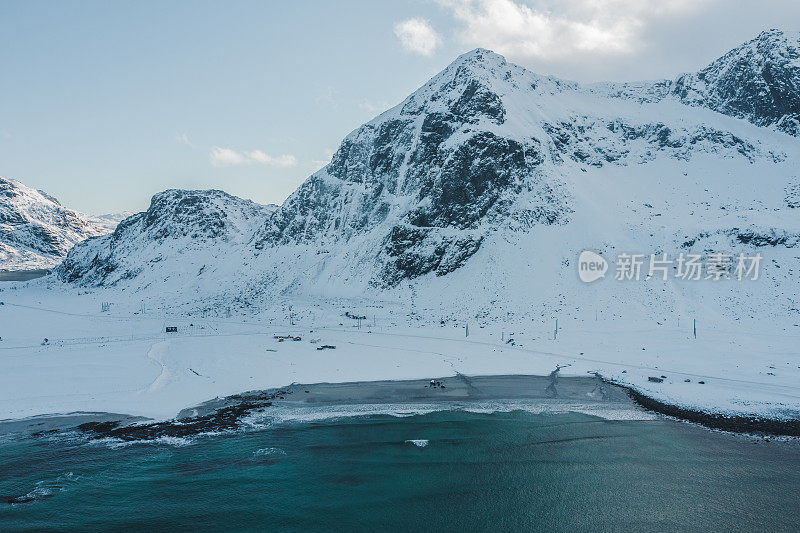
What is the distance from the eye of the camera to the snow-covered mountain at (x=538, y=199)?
65.6 metres

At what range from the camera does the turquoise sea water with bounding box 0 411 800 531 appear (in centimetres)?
2003

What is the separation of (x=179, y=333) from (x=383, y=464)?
5343 cm

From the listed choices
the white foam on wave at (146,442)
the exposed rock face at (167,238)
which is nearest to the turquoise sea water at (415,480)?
the white foam on wave at (146,442)

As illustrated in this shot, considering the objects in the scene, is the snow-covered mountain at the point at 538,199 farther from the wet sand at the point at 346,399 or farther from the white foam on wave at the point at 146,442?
the white foam on wave at the point at 146,442

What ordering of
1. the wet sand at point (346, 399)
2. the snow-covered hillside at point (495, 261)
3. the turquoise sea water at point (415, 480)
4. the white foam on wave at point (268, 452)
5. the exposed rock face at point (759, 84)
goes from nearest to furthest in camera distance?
1. the turquoise sea water at point (415, 480)
2. the white foam on wave at point (268, 452)
3. the wet sand at point (346, 399)
4. the snow-covered hillside at point (495, 261)
5. the exposed rock face at point (759, 84)

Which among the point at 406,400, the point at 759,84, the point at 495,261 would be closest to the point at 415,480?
the point at 406,400

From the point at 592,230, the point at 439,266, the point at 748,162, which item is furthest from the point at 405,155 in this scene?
the point at 748,162

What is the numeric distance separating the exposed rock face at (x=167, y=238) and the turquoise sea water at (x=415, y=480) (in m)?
110

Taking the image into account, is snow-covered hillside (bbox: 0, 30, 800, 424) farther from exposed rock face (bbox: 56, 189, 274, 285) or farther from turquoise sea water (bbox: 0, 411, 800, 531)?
turquoise sea water (bbox: 0, 411, 800, 531)

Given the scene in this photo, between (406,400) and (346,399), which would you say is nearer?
(406,400)

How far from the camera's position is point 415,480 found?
23438 millimetres

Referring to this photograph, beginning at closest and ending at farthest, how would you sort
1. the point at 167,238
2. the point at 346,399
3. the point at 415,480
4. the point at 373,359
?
the point at 415,480
the point at 346,399
the point at 373,359
the point at 167,238

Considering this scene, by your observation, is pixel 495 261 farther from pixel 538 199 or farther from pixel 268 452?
pixel 268 452

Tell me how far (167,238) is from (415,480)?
143m
